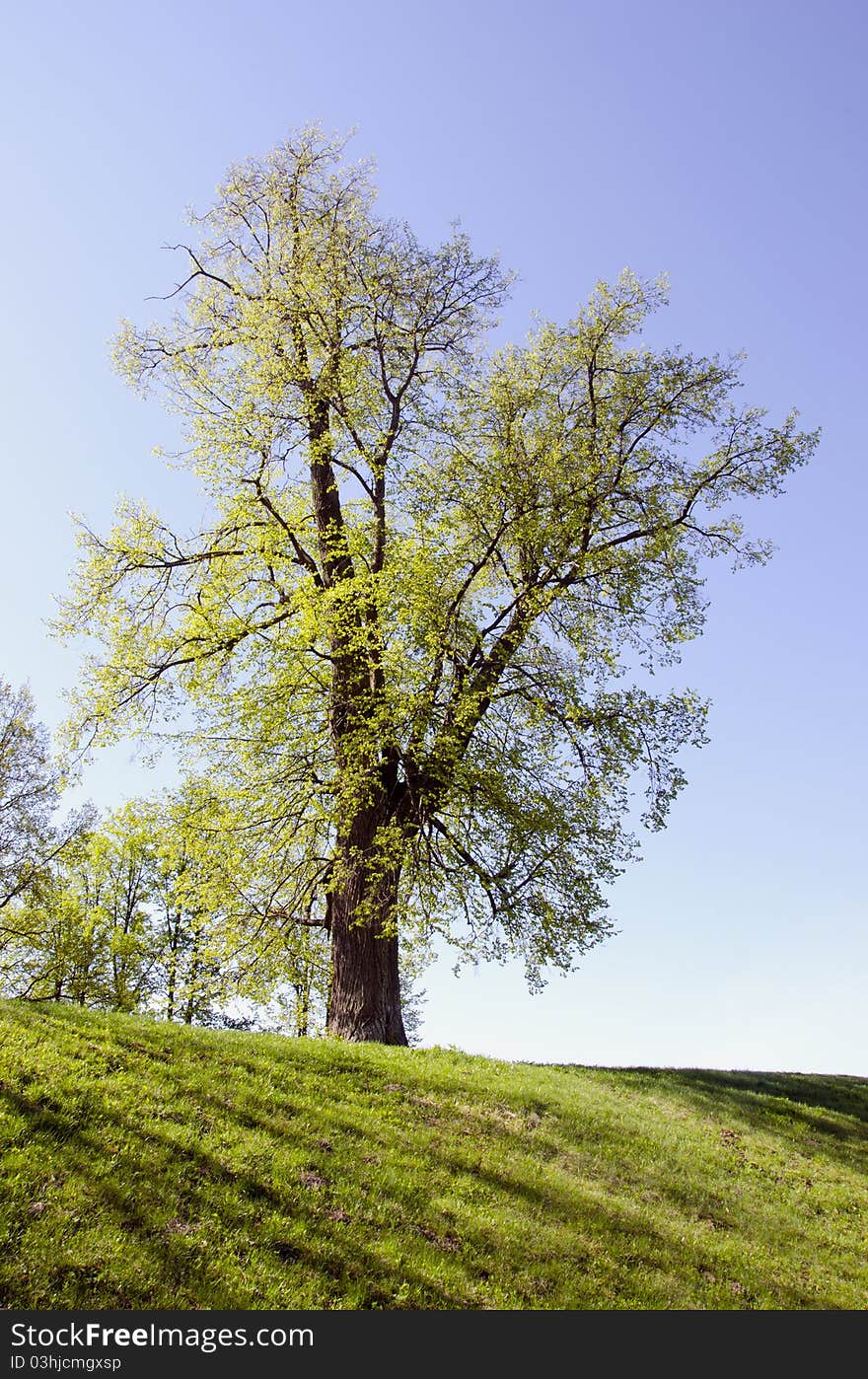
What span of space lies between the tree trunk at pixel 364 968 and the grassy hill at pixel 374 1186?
5.58ft

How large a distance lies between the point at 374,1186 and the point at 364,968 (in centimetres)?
788

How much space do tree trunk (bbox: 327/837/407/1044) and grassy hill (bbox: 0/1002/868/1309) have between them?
5.58ft

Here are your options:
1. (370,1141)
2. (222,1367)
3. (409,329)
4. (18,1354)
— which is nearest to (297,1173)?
(370,1141)

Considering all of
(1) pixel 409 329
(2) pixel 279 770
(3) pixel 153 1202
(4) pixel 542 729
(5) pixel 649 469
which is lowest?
(3) pixel 153 1202

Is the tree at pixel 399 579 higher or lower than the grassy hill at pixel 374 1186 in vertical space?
higher

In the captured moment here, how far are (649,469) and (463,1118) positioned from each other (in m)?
14.0

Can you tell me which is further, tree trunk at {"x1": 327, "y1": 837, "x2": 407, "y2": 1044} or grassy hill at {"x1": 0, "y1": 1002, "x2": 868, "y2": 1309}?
tree trunk at {"x1": 327, "y1": 837, "x2": 407, "y2": 1044}

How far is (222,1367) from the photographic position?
6.89m

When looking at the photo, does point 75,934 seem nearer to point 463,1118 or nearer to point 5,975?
point 5,975

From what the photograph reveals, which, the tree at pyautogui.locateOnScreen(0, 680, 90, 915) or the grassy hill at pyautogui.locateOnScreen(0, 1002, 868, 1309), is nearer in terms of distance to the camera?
the grassy hill at pyautogui.locateOnScreen(0, 1002, 868, 1309)

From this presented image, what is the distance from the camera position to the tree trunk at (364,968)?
57.9 feet

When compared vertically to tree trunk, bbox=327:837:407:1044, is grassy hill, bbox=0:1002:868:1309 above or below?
below

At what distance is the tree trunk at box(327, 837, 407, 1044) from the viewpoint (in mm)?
17656

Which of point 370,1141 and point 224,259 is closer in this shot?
point 370,1141
